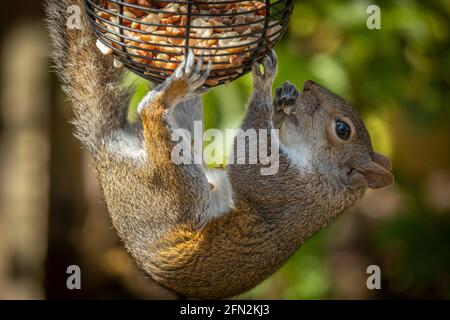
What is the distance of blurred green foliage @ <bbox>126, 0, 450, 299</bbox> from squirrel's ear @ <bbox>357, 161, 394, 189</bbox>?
0.38m

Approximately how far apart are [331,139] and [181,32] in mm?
829

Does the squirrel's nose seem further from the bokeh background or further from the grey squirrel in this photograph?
the bokeh background

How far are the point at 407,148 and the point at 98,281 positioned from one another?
2283 mm

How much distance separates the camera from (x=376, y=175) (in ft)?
7.85

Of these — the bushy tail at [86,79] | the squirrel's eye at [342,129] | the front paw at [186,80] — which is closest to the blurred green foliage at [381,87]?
the bushy tail at [86,79]

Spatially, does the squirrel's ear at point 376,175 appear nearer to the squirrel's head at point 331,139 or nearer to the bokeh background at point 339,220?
the squirrel's head at point 331,139

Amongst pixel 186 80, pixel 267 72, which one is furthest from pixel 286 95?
pixel 186 80

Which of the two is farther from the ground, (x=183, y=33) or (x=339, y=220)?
(x=183, y=33)

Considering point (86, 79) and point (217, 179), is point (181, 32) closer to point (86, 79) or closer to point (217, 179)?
point (86, 79)

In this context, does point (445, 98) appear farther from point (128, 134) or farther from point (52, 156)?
point (52, 156)

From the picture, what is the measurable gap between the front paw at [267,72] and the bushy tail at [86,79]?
424 mm

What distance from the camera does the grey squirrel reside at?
2176mm

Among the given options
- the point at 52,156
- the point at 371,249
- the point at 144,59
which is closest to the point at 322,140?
the point at 144,59

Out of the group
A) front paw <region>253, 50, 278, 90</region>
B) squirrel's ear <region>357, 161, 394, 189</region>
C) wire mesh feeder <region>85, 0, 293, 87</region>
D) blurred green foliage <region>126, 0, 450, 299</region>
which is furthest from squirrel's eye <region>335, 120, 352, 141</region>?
wire mesh feeder <region>85, 0, 293, 87</region>
